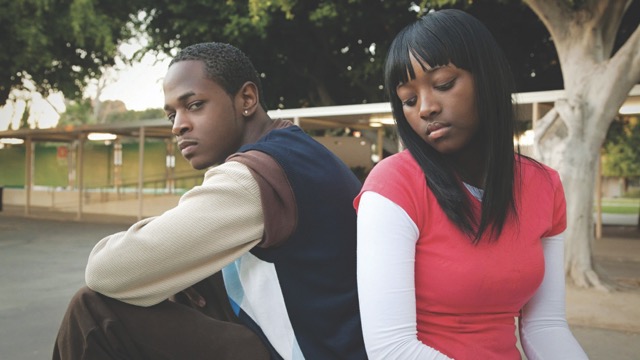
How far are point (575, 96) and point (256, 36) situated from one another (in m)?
10.3

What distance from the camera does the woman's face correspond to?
1.51 meters

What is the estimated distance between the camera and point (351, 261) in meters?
1.65

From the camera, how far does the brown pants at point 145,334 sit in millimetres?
1487

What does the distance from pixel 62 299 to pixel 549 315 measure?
19.7 feet

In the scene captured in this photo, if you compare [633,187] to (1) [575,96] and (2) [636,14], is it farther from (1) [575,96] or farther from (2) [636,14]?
(1) [575,96]

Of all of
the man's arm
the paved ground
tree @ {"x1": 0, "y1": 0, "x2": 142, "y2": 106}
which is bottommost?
the paved ground

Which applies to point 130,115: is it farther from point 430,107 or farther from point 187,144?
point 430,107

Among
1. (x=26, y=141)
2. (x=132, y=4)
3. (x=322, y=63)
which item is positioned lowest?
(x=26, y=141)

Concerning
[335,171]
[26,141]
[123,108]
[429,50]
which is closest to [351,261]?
[335,171]

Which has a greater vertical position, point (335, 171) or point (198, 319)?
point (335, 171)

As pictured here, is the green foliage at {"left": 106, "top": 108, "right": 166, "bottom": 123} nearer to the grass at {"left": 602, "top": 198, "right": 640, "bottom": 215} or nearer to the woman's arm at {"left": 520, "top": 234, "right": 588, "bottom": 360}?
the grass at {"left": 602, "top": 198, "right": 640, "bottom": 215}

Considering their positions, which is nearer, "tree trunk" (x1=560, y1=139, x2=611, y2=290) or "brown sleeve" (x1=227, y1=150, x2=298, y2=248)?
"brown sleeve" (x1=227, y1=150, x2=298, y2=248)

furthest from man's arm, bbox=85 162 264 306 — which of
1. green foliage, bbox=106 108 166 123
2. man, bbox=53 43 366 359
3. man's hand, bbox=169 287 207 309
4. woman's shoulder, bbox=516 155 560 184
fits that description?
green foliage, bbox=106 108 166 123

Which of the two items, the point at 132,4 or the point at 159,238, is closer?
the point at 159,238
